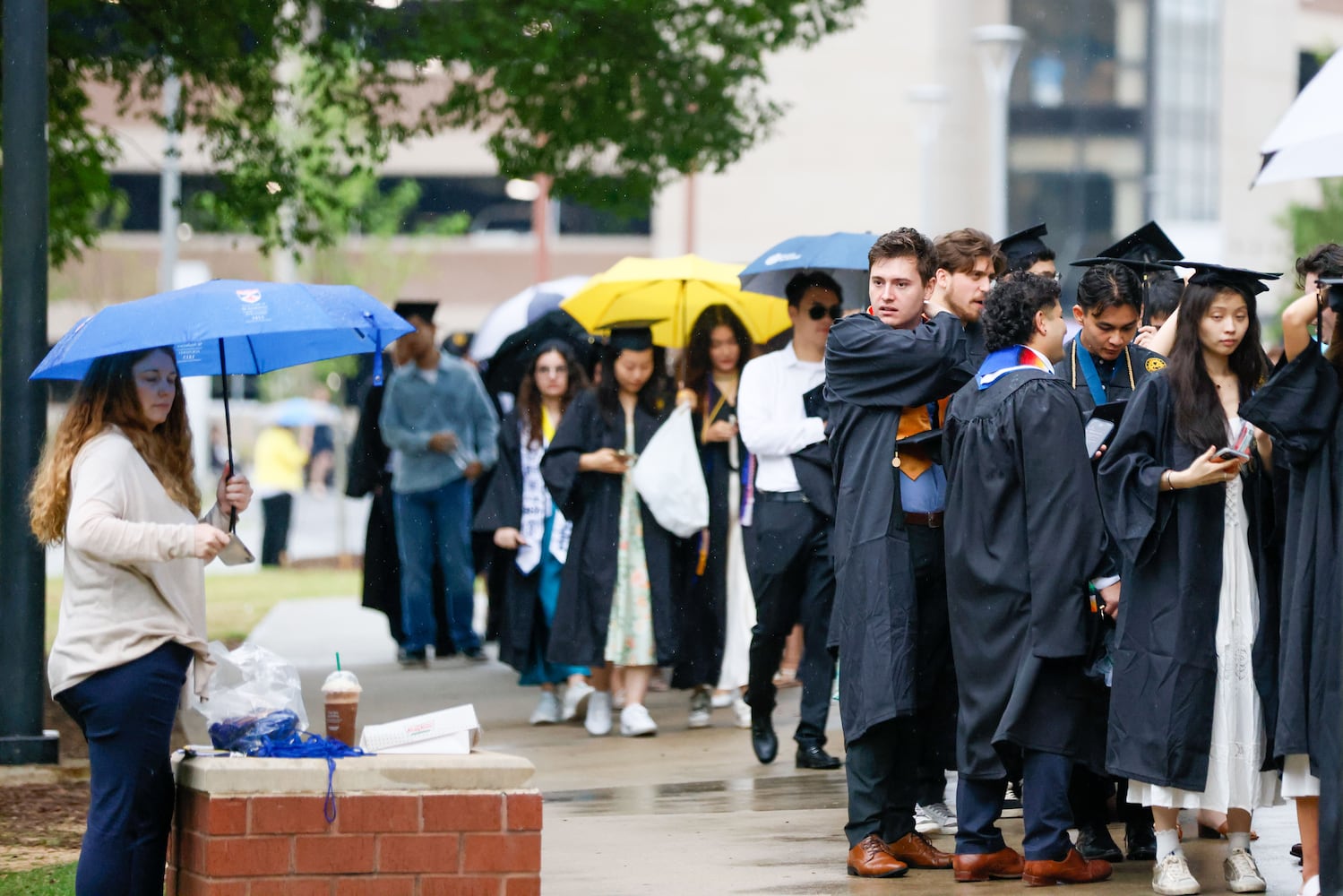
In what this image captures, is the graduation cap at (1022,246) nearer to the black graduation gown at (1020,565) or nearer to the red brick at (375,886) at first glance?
the black graduation gown at (1020,565)

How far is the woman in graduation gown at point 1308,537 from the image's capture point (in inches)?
218

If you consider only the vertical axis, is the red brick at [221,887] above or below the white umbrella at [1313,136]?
below

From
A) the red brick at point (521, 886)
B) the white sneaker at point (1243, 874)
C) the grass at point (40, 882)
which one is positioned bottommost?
the grass at point (40, 882)

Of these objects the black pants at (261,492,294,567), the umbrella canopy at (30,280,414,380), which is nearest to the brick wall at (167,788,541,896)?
the umbrella canopy at (30,280,414,380)

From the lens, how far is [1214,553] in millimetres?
5973

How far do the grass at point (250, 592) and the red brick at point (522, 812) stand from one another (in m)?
9.04

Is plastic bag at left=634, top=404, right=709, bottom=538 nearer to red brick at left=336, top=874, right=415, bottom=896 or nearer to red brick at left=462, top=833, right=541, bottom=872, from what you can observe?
red brick at left=462, top=833, right=541, bottom=872

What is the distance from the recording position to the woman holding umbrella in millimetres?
5297

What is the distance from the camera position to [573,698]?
1051cm

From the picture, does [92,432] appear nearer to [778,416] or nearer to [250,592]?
[778,416]

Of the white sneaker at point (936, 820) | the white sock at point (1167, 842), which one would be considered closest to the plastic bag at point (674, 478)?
the white sneaker at point (936, 820)

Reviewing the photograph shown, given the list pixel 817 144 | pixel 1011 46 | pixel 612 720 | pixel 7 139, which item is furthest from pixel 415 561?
pixel 817 144

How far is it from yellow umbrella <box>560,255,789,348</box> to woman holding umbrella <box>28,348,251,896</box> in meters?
4.75

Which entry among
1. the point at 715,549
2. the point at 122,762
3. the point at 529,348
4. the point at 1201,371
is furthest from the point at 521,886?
the point at 529,348
